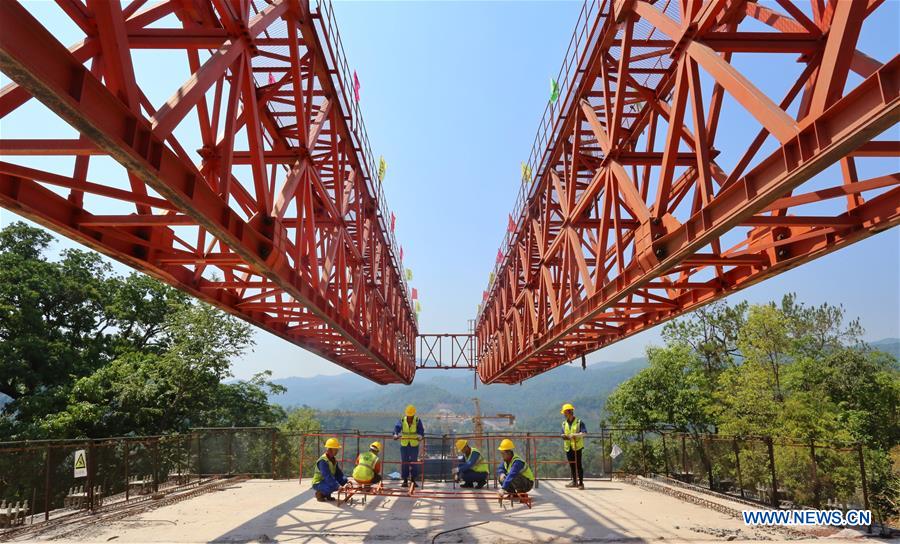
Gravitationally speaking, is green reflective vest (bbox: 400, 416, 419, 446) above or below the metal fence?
above

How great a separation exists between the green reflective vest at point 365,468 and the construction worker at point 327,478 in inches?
14.4

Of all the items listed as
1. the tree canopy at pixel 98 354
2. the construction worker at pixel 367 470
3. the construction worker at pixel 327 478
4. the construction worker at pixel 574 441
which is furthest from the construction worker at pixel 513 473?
the tree canopy at pixel 98 354

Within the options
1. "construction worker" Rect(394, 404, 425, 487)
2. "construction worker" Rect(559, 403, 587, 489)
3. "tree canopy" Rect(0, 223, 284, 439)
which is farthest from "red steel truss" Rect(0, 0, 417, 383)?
"tree canopy" Rect(0, 223, 284, 439)

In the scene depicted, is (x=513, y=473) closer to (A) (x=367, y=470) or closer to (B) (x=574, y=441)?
(B) (x=574, y=441)

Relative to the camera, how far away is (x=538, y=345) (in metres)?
18.4

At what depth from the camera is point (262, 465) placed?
29703mm

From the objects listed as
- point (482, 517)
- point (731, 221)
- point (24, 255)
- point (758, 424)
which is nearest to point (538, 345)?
point (482, 517)

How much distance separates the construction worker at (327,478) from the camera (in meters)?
13.7

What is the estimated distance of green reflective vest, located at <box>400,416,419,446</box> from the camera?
15.2 metres

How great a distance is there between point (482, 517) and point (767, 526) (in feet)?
18.6

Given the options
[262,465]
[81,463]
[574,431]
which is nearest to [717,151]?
[574,431]

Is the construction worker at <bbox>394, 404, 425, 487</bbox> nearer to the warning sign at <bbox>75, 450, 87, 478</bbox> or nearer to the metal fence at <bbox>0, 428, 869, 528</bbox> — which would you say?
the metal fence at <bbox>0, 428, 869, 528</bbox>

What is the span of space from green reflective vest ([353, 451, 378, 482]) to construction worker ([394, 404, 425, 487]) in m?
0.95

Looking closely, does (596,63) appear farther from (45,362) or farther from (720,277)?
(45,362)
